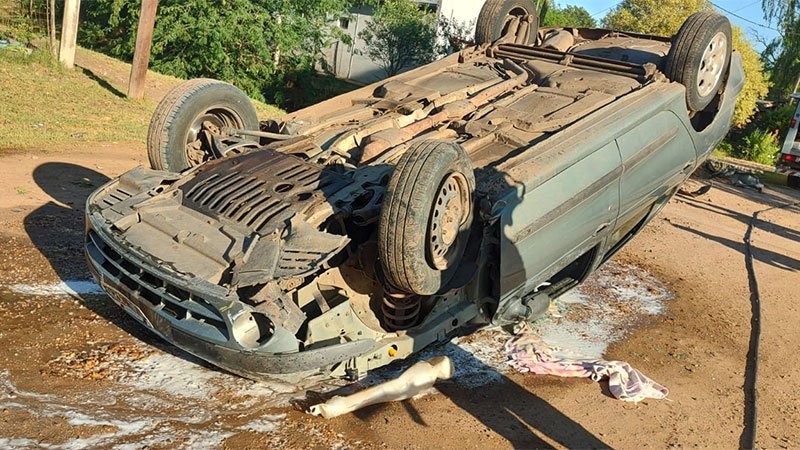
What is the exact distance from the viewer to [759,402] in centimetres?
496

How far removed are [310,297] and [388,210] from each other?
2.38ft

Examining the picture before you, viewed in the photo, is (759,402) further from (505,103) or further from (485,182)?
(505,103)

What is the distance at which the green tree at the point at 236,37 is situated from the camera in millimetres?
16609

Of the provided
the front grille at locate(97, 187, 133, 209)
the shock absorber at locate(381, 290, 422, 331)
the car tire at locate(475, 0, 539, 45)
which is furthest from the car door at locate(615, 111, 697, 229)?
the front grille at locate(97, 187, 133, 209)

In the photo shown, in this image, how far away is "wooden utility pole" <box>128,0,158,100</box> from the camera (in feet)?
39.3

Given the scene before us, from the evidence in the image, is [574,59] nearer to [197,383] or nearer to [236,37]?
[197,383]

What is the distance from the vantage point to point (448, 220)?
4.16 meters

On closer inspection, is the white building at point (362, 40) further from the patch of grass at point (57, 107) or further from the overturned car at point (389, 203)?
the overturned car at point (389, 203)

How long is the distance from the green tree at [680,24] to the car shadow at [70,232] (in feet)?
49.5

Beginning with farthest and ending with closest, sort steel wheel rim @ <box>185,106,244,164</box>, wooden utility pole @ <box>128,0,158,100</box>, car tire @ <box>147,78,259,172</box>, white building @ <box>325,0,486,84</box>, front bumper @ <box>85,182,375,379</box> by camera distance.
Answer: white building @ <box>325,0,486,84</box>
wooden utility pole @ <box>128,0,158,100</box>
steel wheel rim @ <box>185,106,244,164</box>
car tire @ <box>147,78,259,172</box>
front bumper @ <box>85,182,375,379</box>

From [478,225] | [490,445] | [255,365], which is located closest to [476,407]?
[490,445]

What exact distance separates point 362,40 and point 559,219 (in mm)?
20785

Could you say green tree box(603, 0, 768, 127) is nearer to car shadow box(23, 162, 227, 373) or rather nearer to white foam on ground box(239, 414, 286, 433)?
car shadow box(23, 162, 227, 373)

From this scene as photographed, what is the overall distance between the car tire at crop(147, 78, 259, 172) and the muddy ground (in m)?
1.17
